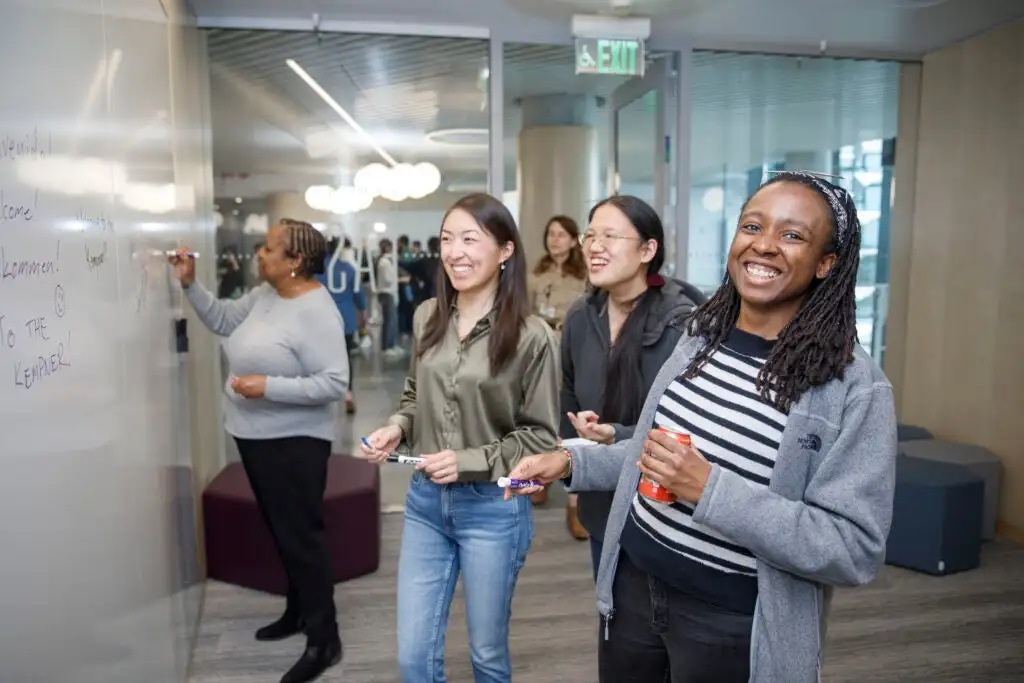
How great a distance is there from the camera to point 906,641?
10.3ft

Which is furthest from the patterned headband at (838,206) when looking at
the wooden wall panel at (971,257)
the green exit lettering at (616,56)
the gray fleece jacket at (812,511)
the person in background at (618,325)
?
the wooden wall panel at (971,257)

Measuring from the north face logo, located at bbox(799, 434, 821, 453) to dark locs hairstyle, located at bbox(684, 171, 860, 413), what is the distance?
6 cm

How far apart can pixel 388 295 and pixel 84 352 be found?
11.4 ft

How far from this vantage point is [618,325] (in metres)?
2.39

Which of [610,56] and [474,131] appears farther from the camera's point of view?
[474,131]

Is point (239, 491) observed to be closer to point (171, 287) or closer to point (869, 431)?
point (171, 287)

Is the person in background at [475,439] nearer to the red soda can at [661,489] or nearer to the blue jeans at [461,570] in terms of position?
the blue jeans at [461,570]

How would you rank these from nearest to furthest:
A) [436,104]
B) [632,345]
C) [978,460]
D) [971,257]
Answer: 1. [632,345]
2. [978,460]
3. [971,257]
4. [436,104]

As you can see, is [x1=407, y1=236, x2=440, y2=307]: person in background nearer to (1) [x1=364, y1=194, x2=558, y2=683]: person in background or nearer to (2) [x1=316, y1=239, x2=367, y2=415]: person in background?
(2) [x1=316, y1=239, x2=367, y2=415]: person in background

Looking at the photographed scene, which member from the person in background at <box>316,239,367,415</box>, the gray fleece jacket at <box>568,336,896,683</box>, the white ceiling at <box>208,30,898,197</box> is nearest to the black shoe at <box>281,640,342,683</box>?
the gray fleece jacket at <box>568,336,896,683</box>

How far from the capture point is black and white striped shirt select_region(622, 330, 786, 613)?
1.31 metres

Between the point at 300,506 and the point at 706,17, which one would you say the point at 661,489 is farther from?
the point at 706,17

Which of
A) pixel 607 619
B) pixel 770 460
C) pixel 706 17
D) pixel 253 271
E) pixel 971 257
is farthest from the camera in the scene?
pixel 253 271

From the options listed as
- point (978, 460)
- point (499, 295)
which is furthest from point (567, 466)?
point (978, 460)
